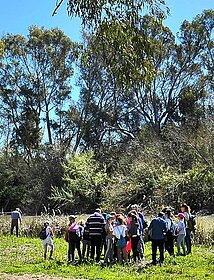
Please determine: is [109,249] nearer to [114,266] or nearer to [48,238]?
[114,266]

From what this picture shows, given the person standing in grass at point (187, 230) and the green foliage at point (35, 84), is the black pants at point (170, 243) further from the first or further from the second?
the green foliage at point (35, 84)

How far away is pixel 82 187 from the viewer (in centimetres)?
3319

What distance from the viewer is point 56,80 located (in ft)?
144

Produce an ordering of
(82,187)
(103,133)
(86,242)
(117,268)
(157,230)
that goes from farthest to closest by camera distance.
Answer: (103,133) < (82,187) < (86,242) < (157,230) < (117,268)

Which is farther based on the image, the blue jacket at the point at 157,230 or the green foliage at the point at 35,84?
the green foliage at the point at 35,84

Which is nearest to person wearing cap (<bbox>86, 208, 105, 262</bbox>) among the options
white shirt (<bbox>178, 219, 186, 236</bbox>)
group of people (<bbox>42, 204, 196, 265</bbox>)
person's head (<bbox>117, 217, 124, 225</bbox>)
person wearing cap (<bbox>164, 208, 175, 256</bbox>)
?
group of people (<bbox>42, 204, 196, 265</bbox>)

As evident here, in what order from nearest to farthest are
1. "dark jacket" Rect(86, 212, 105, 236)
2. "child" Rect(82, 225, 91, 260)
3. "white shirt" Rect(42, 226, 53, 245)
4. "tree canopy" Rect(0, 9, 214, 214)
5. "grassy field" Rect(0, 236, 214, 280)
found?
"grassy field" Rect(0, 236, 214, 280)
"dark jacket" Rect(86, 212, 105, 236)
"child" Rect(82, 225, 91, 260)
"white shirt" Rect(42, 226, 53, 245)
"tree canopy" Rect(0, 9, 214, 214)

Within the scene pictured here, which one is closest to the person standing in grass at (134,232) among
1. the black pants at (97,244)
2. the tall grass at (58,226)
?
the black pants at (97,244)

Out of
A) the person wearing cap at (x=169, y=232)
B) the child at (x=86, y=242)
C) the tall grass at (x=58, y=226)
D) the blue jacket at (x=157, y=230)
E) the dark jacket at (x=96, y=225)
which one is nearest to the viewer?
the blue jacket at (x=157, y=230)

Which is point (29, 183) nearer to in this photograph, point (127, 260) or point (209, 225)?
point (209, 225)

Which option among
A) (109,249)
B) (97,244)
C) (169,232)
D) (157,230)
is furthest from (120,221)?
(169,232)

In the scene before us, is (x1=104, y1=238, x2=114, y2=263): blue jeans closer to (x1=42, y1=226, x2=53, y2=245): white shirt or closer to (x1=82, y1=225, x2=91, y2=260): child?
(x1=82, y1=225, x2=91, y2=260): child

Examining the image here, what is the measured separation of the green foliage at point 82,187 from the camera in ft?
108

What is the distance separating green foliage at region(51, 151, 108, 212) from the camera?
32.8 meters
